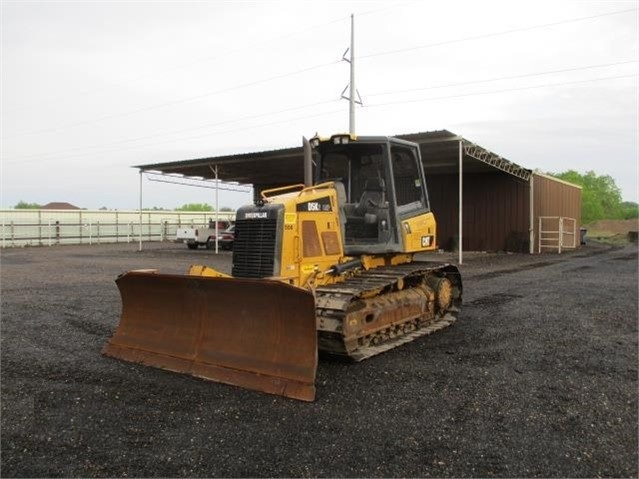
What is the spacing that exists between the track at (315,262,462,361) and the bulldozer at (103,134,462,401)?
17 mm

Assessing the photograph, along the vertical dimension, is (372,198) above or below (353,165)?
below

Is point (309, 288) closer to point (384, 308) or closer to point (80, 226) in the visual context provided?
point (384, 308)

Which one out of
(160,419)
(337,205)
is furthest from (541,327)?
(160,419)

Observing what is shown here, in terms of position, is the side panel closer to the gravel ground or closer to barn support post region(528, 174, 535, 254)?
the gravel ground

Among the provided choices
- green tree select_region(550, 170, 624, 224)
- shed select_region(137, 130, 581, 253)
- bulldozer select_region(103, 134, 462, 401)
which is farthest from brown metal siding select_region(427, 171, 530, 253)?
green tree select_region(550, 170, 624, 224)

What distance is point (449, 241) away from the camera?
27500mm

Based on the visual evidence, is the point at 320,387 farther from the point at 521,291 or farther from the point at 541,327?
the point at 521,291

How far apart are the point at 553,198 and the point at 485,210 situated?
4.72 m

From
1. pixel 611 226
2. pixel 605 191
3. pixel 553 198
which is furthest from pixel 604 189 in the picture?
pixel 553 198

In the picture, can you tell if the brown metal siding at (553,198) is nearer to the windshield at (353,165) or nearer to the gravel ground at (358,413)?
the gravel ground at (358,413)

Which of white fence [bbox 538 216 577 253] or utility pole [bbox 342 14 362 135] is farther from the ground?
utility pole [bbox 342 14 362 135]

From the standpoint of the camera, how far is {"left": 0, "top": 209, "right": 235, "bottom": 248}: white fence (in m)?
33.6

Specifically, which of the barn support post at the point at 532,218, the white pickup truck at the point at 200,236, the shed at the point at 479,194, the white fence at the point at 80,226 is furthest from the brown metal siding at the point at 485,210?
the white fence at the point at 80,226

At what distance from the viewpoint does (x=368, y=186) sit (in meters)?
7.77
